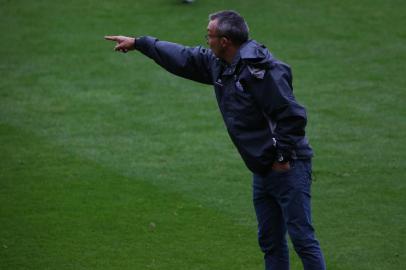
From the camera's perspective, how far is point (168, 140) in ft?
33.4

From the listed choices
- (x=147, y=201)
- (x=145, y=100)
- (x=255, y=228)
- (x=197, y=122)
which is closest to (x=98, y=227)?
(x=147, y=201)

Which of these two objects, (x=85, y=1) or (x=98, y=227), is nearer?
(x=98, y=227)

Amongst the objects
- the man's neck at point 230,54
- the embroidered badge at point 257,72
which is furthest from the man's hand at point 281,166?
the man's neck at point 230,54

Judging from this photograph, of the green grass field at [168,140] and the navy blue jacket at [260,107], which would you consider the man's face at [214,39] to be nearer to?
the navy blue jacket at [260,107]

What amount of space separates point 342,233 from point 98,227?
2226 mm

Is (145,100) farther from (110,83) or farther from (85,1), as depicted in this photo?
(85,1)

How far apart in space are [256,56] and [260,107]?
0.33 metres

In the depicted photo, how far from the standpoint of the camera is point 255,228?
770 centimetres

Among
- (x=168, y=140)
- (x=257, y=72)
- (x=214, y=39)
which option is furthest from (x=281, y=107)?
(x=168, y=140)

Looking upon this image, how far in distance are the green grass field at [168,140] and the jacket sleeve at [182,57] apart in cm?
178

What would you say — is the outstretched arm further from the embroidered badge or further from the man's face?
the embroidered badge

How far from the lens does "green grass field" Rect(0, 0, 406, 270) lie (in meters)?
7.37

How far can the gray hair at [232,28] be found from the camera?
5.54m

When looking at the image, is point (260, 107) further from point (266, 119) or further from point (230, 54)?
point (230, 54)
